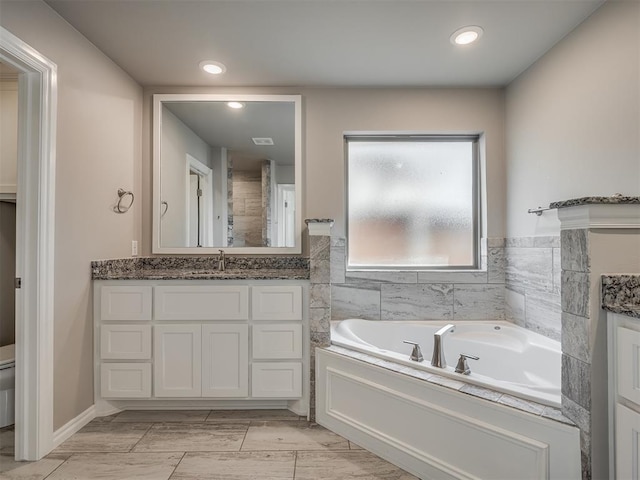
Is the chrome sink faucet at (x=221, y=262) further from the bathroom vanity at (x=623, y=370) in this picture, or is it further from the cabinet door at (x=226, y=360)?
the bathroom vanity at (x=623, y=370)

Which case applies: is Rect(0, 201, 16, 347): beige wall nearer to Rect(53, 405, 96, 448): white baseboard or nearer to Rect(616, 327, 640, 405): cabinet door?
Rect(53, 405, 96, 448): white baseboard

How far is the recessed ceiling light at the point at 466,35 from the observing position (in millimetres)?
1866

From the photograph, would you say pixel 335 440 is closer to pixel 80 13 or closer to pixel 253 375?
pixel 253 375

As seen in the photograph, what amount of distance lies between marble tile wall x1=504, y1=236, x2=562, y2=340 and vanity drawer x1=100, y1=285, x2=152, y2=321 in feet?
8.05

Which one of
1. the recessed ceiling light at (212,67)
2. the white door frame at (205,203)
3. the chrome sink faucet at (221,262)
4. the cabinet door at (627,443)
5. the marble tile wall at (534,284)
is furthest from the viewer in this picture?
the white door frame at (205,203)

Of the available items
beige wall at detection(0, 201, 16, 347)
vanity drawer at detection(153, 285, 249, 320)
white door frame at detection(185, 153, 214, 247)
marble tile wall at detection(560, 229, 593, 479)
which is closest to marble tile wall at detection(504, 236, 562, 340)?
marble tile wall at detection(560, 229, 593, 479)

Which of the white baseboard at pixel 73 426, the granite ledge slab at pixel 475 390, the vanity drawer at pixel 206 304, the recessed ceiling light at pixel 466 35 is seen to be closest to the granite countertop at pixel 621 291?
the granite ledge slab at pixel 475 390

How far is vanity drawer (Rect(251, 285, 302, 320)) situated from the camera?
204 centimetres

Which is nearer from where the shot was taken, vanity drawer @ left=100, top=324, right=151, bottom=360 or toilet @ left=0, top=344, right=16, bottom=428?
toilet @ left=0, top=344, right=16, bottom=428

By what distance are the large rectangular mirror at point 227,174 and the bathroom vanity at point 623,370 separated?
1863mm

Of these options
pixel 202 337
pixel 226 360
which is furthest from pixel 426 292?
pixel 202 337

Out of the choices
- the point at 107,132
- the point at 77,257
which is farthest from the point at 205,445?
the point at 107,132

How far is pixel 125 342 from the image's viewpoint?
205cm

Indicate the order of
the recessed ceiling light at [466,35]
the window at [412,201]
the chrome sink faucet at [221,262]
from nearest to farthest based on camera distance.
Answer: the recessed ceiling light at [466,35] → the chrome sink faucet at [221,262] → the window at [412,201]
